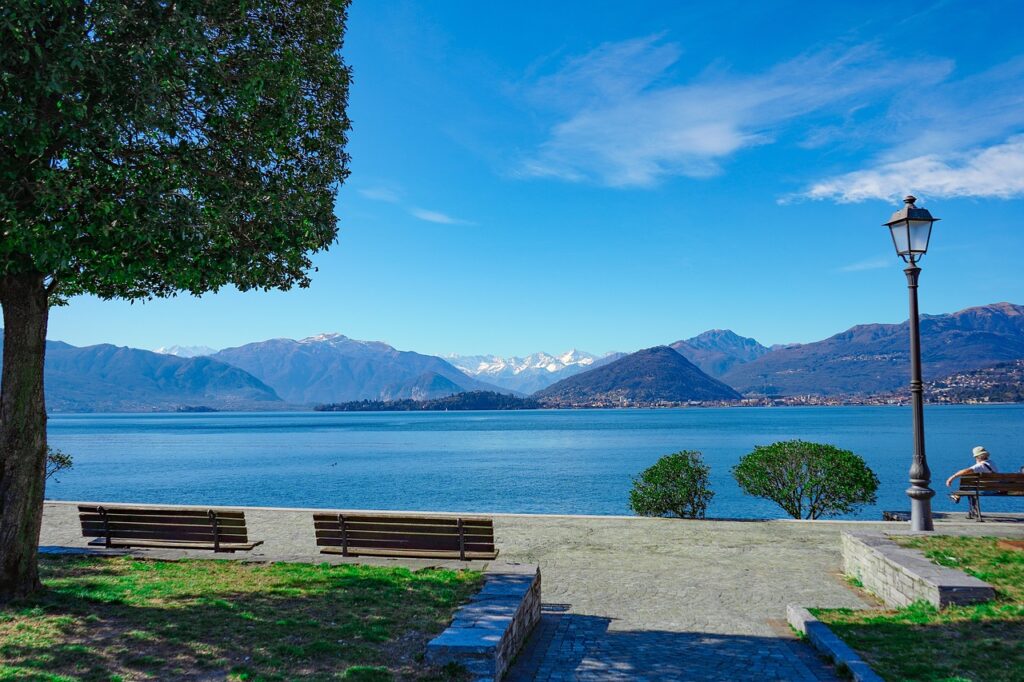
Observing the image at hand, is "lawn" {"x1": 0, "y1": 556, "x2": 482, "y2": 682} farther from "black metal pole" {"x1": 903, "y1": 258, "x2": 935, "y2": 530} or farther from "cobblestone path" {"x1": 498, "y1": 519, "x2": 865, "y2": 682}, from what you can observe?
"black metal pole" {"x1": 903, "y1": 258, "x2": 935, "y2": 530}

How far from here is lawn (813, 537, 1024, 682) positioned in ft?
20.8

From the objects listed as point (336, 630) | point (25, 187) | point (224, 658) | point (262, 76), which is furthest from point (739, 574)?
point (25, 187)

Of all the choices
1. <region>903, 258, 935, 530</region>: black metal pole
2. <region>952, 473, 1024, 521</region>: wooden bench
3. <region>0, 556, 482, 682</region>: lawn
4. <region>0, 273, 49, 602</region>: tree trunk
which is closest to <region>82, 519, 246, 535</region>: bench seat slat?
<region>0, 556, 482, 682</region>: lawn

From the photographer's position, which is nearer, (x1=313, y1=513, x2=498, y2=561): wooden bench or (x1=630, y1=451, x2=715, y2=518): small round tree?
(x1=313, y1=513, x2=498, y2=561): wooden bench

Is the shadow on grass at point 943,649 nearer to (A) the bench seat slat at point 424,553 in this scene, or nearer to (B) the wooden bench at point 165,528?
(A) the bench seat slat at point 424,553

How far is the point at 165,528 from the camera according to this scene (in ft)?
39.1

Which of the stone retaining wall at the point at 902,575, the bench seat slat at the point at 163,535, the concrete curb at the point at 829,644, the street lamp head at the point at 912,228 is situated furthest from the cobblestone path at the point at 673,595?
the street lamp head at the point at 912,228

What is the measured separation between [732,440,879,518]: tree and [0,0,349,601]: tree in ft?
46.9

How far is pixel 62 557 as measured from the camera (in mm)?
10820

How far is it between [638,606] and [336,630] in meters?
4.38

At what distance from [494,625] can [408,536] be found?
424cm

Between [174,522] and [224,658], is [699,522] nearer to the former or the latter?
[174,522]

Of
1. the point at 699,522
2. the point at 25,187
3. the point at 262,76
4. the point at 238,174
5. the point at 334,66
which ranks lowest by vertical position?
the point at 699,522

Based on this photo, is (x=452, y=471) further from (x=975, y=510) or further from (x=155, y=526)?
(x=155, y=526)
